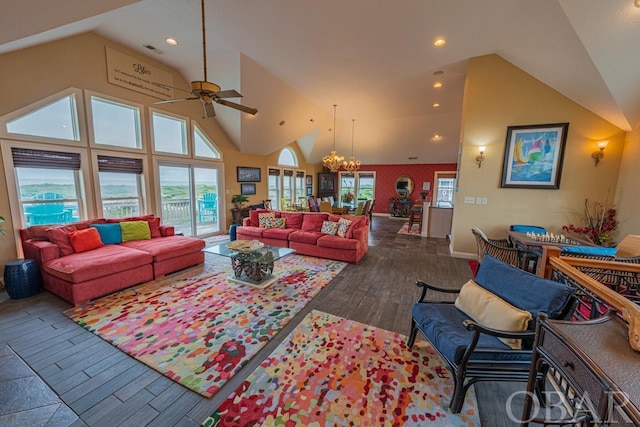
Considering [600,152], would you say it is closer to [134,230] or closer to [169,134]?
[134,230]

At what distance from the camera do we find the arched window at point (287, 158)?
9543 mm

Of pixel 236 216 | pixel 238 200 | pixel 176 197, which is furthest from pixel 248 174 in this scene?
pixel 176 197

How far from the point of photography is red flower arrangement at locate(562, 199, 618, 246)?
12.6 ft

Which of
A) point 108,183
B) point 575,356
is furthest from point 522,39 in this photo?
point 108,183

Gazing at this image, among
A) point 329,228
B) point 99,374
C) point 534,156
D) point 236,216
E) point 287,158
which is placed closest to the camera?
point 99,374

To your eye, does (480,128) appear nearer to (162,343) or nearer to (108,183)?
(162,343)

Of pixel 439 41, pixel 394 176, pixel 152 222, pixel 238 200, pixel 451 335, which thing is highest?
pixel 439 41

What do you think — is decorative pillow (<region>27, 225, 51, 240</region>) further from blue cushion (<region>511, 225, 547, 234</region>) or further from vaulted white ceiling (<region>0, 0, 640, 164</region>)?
blue cushion (<region>511, 225, 547, 234</region>)

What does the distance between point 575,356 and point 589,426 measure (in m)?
0.28

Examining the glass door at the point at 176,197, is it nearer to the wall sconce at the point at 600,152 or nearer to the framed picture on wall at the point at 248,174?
the framed picture on wall at the point at 248,174

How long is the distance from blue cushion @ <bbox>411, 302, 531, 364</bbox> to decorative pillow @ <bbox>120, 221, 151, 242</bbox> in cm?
451

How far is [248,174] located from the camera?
302 inches

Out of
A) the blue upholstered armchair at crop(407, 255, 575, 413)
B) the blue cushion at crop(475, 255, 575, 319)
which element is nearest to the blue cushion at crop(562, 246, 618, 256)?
the blue cushion at crop(475, 255, 575, 319)

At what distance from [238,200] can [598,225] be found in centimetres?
788
